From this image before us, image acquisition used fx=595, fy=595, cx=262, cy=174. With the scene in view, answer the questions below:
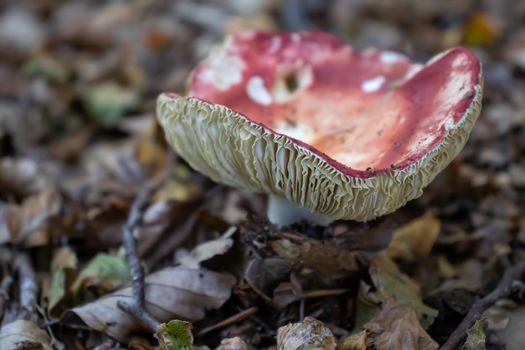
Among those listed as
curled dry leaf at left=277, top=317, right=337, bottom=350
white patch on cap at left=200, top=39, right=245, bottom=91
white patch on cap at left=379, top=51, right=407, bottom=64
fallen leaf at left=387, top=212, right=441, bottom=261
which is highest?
white patch on cap at left=200, top=39, right=245, bottom=91

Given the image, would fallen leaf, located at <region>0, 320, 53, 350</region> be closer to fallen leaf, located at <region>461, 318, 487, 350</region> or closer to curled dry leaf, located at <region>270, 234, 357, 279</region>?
curled dry leaf, located at <region>270, 234, 357, 279</region>

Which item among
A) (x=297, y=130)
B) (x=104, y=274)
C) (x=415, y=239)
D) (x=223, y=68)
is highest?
(x=223, y=68)

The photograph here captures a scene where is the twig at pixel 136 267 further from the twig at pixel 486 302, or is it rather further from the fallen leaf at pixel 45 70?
the fallen leaf at pixel 45 70

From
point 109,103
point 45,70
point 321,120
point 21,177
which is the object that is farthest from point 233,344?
point 45,70

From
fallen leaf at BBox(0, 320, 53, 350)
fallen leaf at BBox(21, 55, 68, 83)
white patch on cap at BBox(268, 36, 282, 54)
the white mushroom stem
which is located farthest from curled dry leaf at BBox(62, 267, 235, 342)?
fallen leaf at BBox(21, 55, 68, 83)

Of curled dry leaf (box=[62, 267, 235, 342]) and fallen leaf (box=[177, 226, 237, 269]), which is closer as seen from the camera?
curled dry leaf (box=[62, 267, 235, 342])

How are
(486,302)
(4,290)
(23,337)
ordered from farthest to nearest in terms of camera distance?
(4,290), (486,302), (23,337)

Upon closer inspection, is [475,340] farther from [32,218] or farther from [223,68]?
[32,218]

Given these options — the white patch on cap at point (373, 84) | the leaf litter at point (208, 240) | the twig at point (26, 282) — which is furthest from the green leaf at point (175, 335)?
the white patch on cap at point (373, 84)
